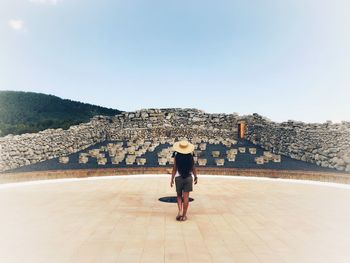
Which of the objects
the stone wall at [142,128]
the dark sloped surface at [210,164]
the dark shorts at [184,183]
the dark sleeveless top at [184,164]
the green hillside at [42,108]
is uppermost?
the green hillside at [42,108]

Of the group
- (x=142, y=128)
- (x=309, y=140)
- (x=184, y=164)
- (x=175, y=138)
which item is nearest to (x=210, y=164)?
(x=309, y=140)

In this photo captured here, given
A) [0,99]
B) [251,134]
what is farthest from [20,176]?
[0,99]

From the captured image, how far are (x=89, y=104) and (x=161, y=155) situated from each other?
78.1 metres

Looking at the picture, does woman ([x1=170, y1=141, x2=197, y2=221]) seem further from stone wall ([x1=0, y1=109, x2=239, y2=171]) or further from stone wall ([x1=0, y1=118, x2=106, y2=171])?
stone wall ([x1=0, y1=109, x2=239, y2=171])

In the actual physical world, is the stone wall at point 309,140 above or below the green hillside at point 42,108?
below

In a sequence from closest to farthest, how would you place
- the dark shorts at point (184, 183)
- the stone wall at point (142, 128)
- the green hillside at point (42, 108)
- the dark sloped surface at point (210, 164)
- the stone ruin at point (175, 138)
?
the dark shorts at point (184, 183)
the dark sloped surface at point (210, 164)
the stone ruin at point (175, 138)
the stone wall at point (142, 128)
the green hillside at point (42, 108)

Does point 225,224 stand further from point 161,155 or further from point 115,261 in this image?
point 161,155

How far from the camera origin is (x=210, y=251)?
207 inches

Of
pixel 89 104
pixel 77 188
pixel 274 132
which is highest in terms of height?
pixel 89 104

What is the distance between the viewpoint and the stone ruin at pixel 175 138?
72.4 ft

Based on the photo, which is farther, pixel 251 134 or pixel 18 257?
pixel 251 134

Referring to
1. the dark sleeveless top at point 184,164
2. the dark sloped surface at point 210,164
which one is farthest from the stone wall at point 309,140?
the dark sleeveless top at point 184,164

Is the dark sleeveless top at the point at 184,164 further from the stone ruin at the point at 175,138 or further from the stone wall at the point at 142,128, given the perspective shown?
the stone wall at the point at 142,128

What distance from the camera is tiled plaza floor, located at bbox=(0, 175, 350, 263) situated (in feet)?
16.8
